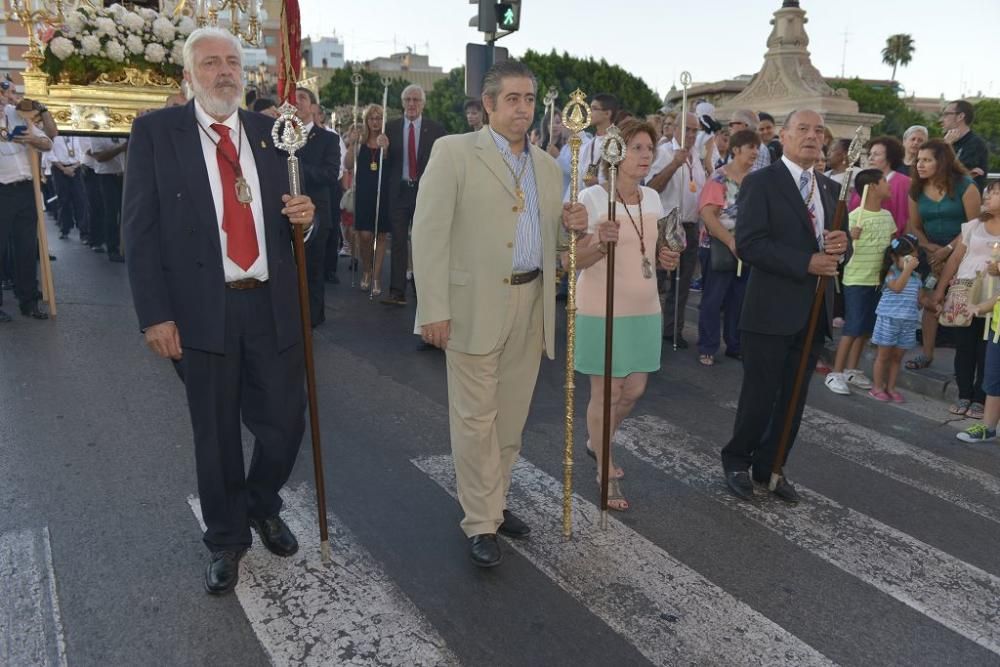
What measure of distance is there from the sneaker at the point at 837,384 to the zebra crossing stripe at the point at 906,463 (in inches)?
27.6

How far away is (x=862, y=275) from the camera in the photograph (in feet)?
23.7

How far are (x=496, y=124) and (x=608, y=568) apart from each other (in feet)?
6.73

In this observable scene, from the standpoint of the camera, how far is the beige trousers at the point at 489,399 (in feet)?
12.8

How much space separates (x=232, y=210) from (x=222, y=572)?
1489 millimetres

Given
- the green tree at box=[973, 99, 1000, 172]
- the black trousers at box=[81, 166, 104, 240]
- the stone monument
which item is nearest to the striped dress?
the black trousers at box=[81, 166, 104, 240]

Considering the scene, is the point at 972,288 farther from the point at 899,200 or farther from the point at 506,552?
the point at 506,552

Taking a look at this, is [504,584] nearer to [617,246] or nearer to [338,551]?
[338,551]

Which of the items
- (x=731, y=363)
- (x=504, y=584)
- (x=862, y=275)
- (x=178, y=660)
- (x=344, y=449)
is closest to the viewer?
(x=178, y=660)

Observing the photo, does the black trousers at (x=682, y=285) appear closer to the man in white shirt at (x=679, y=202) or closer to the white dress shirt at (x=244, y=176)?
the man in white shirt at (x=679, y=202)

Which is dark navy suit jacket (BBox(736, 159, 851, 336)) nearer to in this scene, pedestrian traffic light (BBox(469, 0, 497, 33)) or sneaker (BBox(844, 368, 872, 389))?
sneaker (BBox(844, 368, 872, 389))

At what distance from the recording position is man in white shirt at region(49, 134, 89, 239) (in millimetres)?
13758

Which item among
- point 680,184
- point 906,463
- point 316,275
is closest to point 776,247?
point 906,463

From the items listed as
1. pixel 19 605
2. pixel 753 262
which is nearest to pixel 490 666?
pixel 19 605

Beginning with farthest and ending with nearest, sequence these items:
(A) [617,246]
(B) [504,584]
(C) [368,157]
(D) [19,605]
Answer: (C) [368,157], (A) [617,246], (B) [504,584], (D) [19,605]
